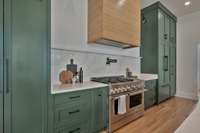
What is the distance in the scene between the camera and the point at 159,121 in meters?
2.85

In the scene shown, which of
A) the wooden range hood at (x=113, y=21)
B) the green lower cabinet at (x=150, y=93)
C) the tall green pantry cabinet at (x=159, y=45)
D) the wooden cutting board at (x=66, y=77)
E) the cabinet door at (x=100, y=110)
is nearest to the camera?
the cabinet door at (x=100, y=110)

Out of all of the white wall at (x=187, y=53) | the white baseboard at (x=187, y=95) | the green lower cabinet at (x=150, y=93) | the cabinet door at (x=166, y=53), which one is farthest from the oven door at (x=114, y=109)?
the white wall at (x=187, y=53)

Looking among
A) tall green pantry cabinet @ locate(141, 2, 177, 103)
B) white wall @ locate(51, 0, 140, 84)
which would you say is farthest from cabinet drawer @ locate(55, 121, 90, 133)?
tall green pantry cabinet @ locate(141, 2, 177, 103)

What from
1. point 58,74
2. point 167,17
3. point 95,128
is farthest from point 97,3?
point 167,17

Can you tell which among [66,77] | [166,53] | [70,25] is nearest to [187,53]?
Answer: [166,53]

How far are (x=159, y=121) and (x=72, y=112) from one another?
2.00m

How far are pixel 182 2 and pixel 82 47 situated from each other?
12.2 feet

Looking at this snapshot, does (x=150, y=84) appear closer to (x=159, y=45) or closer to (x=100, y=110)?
(x=159, y=45)

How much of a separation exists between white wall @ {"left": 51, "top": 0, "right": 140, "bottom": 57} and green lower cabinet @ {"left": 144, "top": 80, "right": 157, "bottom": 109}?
1.72m

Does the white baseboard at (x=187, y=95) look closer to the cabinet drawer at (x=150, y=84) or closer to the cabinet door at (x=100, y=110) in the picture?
the cabinet drawer at (x=150, y=84)

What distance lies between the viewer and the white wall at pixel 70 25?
7.63 ft

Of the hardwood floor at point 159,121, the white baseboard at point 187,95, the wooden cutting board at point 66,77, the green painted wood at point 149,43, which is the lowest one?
the hardwood floor at point 159,121

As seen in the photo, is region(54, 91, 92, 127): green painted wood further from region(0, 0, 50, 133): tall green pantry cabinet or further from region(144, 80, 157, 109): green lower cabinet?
region(144, 80, 157, 109): green lower cabinet

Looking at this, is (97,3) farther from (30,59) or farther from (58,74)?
(30,59)
